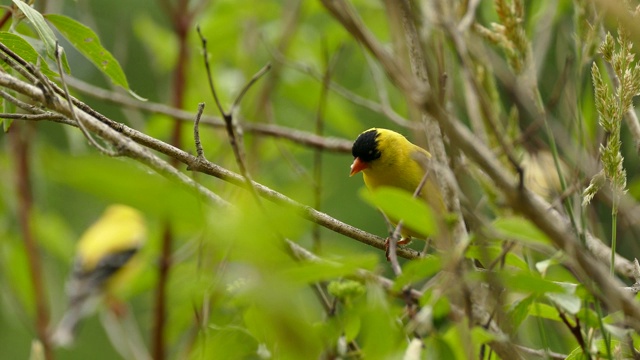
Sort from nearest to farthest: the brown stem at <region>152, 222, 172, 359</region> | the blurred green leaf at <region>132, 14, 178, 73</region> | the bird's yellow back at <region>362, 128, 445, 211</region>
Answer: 1. the brown stem at <region>152, 222, 172, 359</region>
2. the bird's yellow back at <region>362, 128, 445, 211</region>
3. the blurred green leaf at <region>132, 14, 178, 73</region>

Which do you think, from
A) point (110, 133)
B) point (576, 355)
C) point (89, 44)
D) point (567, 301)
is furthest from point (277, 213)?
point (89, 44)

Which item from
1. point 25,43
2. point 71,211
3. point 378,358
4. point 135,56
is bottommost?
point 71,211

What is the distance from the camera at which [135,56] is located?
7777mm

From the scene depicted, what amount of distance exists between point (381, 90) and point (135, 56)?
5499mm

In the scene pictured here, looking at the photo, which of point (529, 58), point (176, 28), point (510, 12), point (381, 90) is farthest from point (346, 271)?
point (176, 28)

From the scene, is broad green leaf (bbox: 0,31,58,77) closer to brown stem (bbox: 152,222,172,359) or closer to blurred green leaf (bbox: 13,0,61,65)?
blurred green leaf (bbox: 13,0,61,65)

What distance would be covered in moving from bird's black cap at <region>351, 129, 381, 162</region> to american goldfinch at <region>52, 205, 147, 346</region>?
7.23 ft

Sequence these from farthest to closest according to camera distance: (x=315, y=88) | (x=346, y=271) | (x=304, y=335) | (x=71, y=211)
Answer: (x=71, y=211), (x=315, y=88), (x=346, y=271), (x=304, y=335)

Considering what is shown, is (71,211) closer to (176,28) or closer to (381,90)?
(176,28)

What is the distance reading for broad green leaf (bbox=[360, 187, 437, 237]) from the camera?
0.86 metres

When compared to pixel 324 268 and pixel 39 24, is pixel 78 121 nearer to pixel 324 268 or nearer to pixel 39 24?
pixel 39 24

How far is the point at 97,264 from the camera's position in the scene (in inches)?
223

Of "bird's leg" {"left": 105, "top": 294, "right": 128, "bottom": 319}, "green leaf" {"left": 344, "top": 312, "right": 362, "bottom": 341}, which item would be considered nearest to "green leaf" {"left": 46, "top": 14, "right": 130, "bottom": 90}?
"green leaf" {"left": 344, "top": 312, "right": 362, "bottom": 341}

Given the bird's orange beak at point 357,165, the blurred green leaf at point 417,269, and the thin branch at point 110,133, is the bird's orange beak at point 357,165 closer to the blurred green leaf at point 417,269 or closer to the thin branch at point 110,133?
the thin branch at point 110,133
